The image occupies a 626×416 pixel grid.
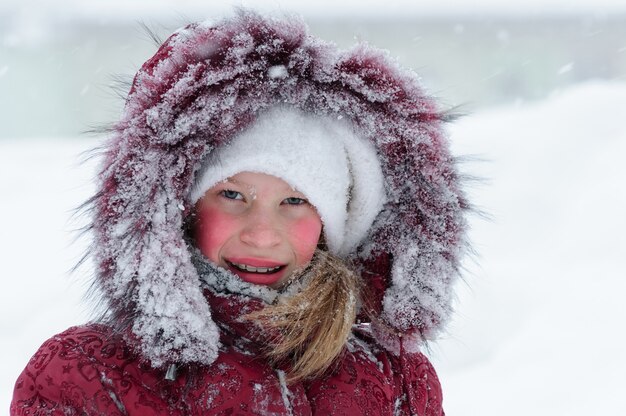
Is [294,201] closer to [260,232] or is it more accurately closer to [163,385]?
[260,232]

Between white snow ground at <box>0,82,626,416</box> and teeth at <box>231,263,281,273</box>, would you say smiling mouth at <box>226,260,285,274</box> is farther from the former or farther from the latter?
white snow ground at <box>0,82,626,416</box>

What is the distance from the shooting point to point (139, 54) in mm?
7219

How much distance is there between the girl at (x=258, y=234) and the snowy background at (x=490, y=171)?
0.17 meters

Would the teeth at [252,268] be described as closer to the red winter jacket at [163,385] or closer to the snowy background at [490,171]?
the red winter jacket at [163,385]

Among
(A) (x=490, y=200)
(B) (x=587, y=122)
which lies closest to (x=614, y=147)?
(B) (x=587, y=122)

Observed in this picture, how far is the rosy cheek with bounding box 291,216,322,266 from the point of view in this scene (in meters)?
1.17

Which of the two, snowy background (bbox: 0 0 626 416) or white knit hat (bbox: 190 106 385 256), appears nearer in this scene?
white knit hat (bbox: 190 106 385 256)

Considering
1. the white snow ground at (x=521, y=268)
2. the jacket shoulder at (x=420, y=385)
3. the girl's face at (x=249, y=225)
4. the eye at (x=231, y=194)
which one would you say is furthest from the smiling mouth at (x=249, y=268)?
the white snow ground at (x=521, y=268)

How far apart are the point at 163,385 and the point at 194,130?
0.41 meters

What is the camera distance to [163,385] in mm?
1035

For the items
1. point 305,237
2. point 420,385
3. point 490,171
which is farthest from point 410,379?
point 490,171

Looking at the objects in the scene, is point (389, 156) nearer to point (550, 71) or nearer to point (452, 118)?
point (452, 118)

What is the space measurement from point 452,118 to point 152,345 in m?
0.68

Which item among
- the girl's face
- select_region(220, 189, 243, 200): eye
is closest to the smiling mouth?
the girl's face
